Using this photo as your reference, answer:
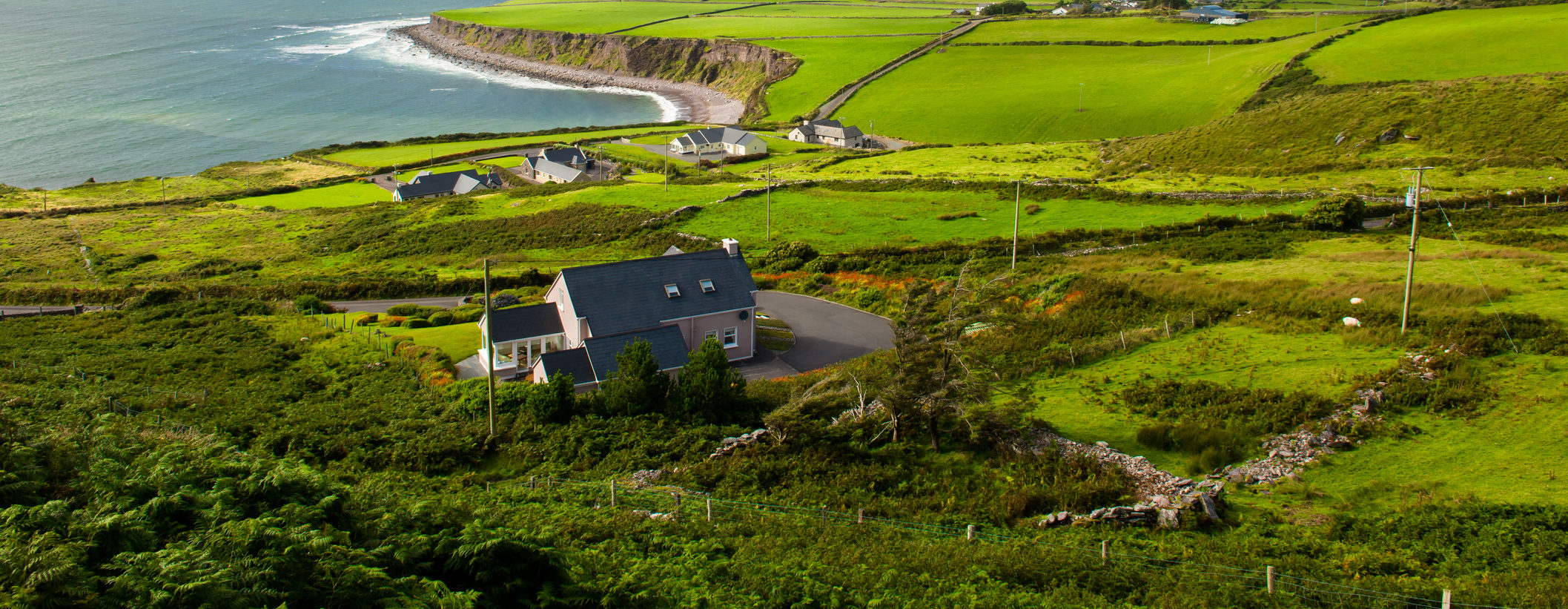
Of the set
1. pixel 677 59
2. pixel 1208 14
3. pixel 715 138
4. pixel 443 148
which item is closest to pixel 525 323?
pixel 715 138

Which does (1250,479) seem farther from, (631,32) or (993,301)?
(631,32)

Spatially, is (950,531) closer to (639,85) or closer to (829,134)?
(829,134)

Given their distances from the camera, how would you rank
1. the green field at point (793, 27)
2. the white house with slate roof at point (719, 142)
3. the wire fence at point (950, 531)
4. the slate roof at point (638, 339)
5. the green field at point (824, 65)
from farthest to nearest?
the green field at point (793, 27) < the green field at point (824, 65) < the white house with slate roof at point (719, 142) < the slate roof at point (638, 339) < the wire fence at point (950, 531)

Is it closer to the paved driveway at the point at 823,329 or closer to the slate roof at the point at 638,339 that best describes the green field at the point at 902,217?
the paved driveway at the point at 823,329

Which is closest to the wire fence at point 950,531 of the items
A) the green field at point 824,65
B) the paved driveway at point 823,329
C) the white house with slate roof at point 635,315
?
the white house with slate roof at point 635,315

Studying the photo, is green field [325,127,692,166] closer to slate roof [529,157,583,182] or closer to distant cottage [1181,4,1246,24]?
slate roof [529,157,583,182]

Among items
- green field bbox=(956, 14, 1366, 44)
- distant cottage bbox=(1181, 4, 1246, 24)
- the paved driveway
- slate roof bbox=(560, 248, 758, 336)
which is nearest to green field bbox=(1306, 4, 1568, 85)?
green field bbox=(956, 14, 1366, 44)

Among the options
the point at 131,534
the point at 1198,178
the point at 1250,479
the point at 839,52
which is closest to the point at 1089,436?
the point at 1250,479
